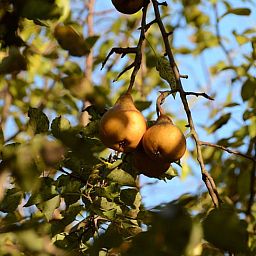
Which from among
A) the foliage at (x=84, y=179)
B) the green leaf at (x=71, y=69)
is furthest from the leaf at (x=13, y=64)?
the green leaf at (x=71, y=69)

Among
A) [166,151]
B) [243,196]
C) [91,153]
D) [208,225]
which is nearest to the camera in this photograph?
[208,225]

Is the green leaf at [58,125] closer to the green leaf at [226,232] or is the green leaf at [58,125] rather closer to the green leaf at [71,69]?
the green leaf at [226,232]

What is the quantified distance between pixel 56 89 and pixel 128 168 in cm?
178

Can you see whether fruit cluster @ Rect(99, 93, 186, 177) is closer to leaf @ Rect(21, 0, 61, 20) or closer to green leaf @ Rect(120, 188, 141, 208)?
green leaf @ Rect(120, 188, 141, 208)

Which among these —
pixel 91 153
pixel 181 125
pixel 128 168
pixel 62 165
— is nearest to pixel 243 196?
pixel 181 125

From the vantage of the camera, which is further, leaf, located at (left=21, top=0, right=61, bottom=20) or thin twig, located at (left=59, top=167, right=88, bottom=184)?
thin twig, located at (left=59, top=167, right=88, bottom=184)

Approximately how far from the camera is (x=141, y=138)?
1.13 meters

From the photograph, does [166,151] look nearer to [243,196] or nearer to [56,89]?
[243,196]

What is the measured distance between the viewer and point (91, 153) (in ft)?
2.50

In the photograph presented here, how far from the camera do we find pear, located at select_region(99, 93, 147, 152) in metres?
1.10

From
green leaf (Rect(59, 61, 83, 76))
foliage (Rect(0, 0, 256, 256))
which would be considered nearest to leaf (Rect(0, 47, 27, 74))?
foliage (Rect(0, 0, 256, 256))

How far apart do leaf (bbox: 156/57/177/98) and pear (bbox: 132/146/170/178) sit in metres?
0.18

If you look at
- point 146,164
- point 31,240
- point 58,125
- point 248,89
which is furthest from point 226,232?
point 248,89

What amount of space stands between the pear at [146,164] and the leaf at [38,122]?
0.52 ft
